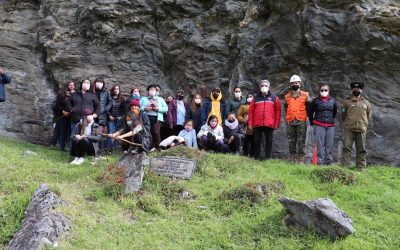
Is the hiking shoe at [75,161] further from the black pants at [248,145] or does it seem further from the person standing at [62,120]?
the black pants at [248,145]

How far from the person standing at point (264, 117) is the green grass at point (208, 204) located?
100cm

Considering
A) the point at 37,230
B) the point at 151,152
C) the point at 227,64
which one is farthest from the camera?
the point at 227,64

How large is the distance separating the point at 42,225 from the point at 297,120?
24.2 feet

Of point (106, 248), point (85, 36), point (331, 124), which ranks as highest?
point (85, 36)

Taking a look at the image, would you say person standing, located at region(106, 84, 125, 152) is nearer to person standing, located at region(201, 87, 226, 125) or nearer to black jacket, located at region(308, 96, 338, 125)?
person standing, located at region(201, 87, 226, 125)

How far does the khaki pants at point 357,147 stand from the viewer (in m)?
11.4

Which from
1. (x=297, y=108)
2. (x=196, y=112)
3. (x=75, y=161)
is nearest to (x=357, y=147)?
(x=297, y=108)

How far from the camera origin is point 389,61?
45.9ft

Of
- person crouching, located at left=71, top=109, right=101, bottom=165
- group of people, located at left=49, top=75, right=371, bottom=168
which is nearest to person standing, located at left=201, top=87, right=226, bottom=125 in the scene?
group of people, located at left=49, top=75, right=371, bottom=168

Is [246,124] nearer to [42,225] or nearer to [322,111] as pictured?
[322,111]

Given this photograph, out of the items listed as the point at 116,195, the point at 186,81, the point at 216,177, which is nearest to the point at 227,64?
the point at 186,81

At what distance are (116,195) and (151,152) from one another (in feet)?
10.2

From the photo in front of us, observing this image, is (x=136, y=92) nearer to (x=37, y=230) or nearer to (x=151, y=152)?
(x=151, y=152)

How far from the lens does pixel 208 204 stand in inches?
348
